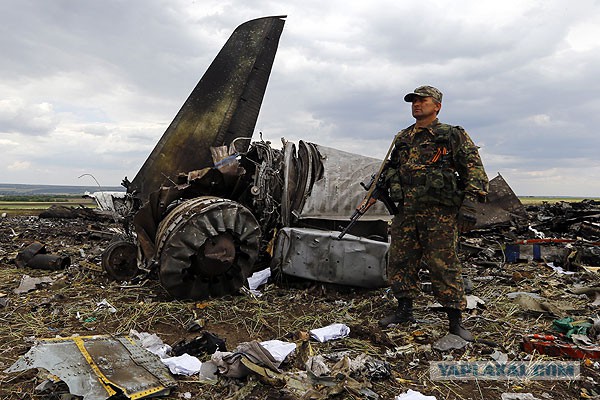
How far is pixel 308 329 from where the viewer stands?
158 inches

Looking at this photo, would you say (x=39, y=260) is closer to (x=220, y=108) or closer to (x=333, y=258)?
(x=220, y=108)

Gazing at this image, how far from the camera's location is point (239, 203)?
556cm

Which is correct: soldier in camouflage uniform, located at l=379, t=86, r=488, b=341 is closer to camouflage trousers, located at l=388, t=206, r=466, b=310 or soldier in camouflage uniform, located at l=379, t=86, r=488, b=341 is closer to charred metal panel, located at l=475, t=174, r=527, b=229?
camouflage trousers, located at l=388, t=206, r=466, b=310

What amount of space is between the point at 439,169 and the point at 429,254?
76cm

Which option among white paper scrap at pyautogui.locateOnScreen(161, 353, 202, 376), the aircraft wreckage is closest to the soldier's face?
the aircraft wreckage

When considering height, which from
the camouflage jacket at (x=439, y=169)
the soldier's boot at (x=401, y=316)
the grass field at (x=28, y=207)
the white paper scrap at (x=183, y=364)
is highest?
the camouflage jacket at (x=439, y=169)

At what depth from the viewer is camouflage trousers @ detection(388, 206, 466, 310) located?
3.79m

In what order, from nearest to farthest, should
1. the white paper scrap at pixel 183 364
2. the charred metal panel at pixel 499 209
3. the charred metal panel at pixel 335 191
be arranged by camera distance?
the white paper scrap at pixel 183 364 → the charred metal panel at pixel 335 191 → the charred metal panel at pixel 499 209

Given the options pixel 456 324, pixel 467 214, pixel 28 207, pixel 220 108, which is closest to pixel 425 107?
pixel 467 214

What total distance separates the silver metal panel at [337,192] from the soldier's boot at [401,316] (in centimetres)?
172

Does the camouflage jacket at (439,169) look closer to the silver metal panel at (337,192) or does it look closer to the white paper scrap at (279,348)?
the white paper scrap at (279,348)

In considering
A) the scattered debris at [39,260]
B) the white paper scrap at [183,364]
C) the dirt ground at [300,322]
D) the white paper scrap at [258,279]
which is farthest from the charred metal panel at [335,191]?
the scattered debris at [39,260]

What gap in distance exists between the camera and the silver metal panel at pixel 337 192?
5.77 metres

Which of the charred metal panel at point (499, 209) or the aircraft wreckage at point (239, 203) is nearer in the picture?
the aircraft wreckage at point (239, 203)
